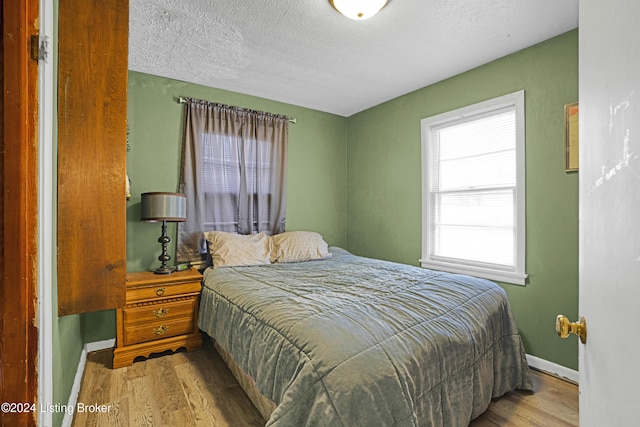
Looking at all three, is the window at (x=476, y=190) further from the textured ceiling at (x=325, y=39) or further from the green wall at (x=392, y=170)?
the textured ceiling at (x=325, y=39)

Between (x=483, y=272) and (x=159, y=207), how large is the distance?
9.60ft

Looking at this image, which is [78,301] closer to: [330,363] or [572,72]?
[330,363]

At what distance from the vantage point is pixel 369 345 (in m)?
1.33

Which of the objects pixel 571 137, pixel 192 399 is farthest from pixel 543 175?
pixel 192 399

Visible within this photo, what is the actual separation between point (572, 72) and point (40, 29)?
10.0ft

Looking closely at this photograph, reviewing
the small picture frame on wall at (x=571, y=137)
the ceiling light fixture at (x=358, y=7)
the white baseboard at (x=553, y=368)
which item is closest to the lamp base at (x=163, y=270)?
the ceiling light fixture at (x=358, y=7)

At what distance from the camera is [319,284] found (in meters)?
2.27

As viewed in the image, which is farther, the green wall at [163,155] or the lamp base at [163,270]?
the green wall at [163,155]

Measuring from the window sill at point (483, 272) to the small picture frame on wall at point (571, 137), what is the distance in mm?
923

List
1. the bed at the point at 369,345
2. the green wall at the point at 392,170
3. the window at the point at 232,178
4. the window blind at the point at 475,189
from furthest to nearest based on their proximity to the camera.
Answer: the window at the point at 232,178 < the window blind at the point at 475,189 < the green wall at the point at 392,170 < the bed at the point at 369,345

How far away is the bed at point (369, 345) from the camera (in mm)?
1229

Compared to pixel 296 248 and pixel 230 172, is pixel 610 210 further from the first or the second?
pixel 230 172

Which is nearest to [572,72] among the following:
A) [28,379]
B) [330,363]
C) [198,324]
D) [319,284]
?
[319,284]

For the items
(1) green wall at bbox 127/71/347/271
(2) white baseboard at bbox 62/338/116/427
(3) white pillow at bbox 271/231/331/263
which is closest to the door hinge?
(2) white baseboard at bbox 62/338/116/427
